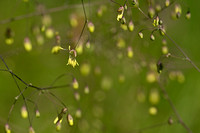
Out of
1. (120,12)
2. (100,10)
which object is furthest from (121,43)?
(120,12)

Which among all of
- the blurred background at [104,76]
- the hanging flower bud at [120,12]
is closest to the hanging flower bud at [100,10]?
the blurred background at [104,76]

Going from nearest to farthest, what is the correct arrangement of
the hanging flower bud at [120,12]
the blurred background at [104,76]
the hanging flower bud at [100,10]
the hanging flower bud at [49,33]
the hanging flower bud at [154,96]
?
the hanging flower bud at [120,12]
the hanging flower bud at [100,10]
the hanging flower bud at [49,33]
the blurred background at [104,76]
the hanging flower bud at [154,96]

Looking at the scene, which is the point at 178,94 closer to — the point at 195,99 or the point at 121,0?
the point at 195,99

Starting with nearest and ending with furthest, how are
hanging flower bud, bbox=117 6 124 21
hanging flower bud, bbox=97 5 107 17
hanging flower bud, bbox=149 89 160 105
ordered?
hanging flower bud, bbox=117 6 124 21 < hanging flower bud, bbox=97 5 107 17 < hanging flower bud, bbox=149 89 160 105

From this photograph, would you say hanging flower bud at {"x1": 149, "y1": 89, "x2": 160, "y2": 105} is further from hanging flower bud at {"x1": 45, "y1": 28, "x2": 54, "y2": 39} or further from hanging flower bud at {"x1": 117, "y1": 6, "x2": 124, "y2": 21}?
hanging flower bud at {"x1": 117, "y1": 6, "x2": 124, "y2": 21}

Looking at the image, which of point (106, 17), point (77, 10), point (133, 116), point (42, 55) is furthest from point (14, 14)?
point (133, 116)

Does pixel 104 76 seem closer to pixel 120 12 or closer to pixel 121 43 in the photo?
pixel 121 43

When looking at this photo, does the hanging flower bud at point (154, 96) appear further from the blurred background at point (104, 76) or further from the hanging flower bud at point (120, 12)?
the hanging flower bud at point (120, 12)

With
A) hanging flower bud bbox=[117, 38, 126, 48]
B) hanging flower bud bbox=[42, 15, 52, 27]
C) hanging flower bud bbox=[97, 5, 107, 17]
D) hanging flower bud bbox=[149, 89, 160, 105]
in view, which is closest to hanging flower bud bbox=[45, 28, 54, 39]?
hanging flower bud bbox=[42, 15, 52, 27]
